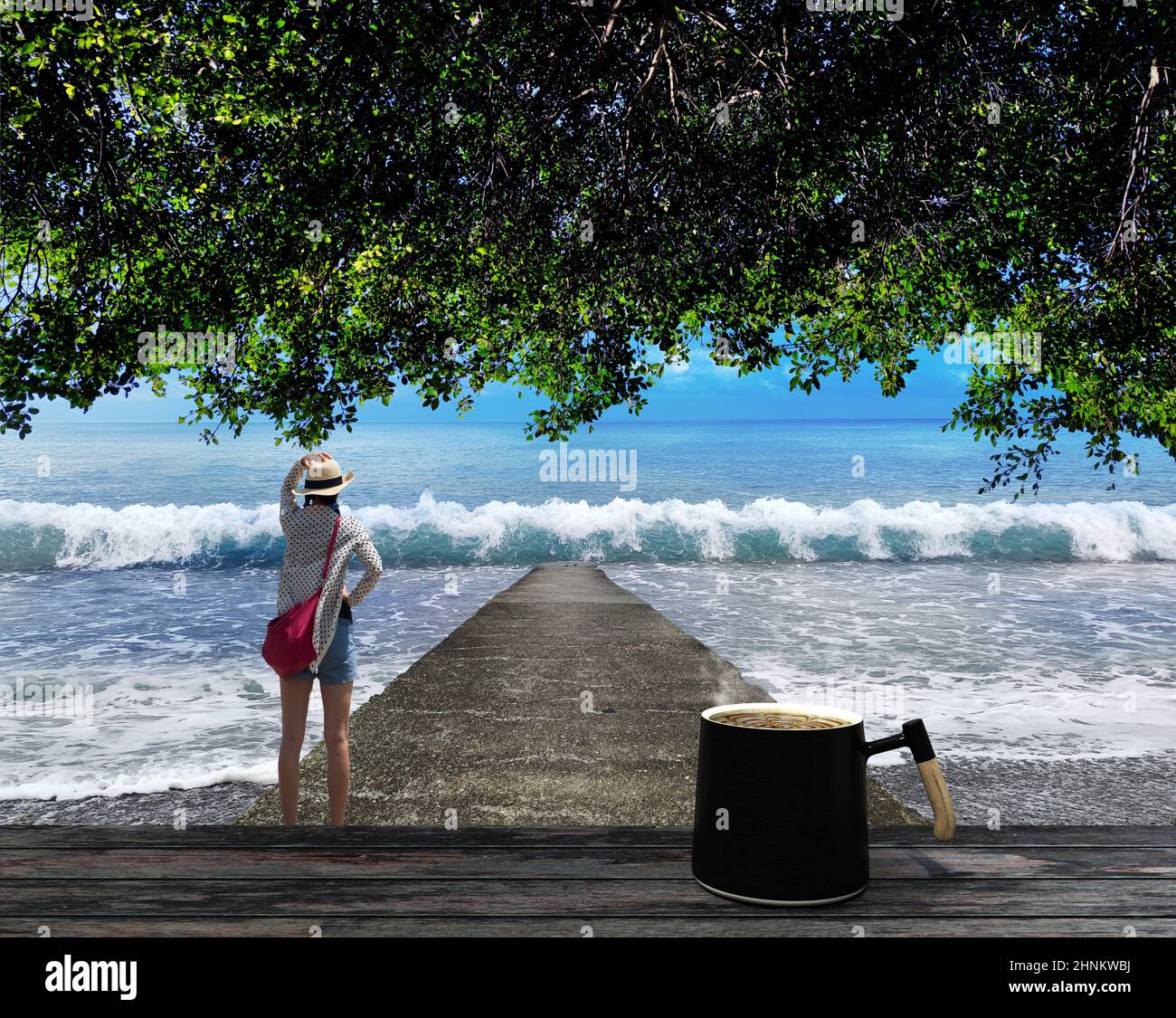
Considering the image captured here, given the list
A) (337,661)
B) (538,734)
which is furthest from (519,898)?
(538,734)

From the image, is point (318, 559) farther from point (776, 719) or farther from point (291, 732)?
point (776, 719)

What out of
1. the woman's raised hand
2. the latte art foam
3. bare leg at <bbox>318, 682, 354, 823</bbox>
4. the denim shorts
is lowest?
bare leg at <bbox>318, 682, 354, 823</bbox>

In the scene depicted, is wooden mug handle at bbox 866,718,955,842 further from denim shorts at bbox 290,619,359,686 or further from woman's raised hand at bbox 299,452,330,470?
woman's raised hand at bbox 299,452,330,470

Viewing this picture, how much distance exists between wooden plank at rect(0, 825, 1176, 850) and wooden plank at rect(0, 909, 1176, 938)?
363 mm

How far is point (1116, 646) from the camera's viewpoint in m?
14.9

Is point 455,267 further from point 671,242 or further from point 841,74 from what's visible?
point 841,74

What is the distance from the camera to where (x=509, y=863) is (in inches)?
76.9

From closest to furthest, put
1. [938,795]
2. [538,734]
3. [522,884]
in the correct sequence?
[938,795] → [522,884] → [538,734]

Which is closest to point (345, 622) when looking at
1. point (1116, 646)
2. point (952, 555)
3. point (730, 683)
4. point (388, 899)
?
point (388, 899)

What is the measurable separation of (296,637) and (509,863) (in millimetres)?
2584

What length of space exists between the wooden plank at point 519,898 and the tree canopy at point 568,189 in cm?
457

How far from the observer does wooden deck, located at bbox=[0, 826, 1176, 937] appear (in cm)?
165

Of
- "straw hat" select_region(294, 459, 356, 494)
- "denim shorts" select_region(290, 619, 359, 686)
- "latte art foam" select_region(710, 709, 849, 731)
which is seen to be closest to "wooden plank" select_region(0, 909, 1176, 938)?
"latte art foam" select_region(710, 709, 849, 731)
